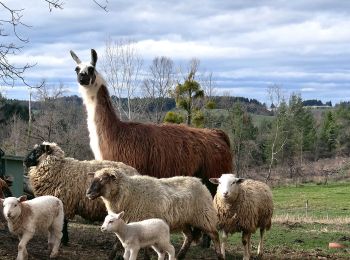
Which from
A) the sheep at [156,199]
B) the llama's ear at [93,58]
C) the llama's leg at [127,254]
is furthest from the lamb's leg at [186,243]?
the llama's ear at [93,58]

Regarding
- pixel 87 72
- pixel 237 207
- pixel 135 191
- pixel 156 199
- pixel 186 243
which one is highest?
pixel 87 72

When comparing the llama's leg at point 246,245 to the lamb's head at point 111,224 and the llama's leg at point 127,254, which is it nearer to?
the llama's leg at point 127,254

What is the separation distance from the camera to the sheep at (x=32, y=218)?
351 inches

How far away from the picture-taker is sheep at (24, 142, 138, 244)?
37.7ft

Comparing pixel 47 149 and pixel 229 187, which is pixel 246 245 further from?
pixel 47 149

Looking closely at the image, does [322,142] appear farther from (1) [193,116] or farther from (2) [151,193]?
(2) [151,193]

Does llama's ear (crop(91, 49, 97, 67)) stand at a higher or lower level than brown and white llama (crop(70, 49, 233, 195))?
higher

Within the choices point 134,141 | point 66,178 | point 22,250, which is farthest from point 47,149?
point 22,250

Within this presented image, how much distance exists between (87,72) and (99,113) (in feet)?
3.07

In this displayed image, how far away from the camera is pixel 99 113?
13.0 m

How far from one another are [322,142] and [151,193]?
281 feet

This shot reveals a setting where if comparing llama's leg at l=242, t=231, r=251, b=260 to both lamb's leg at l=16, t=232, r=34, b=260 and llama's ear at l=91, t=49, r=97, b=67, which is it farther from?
llama's ear at l=91, t=49, r=97, b=67

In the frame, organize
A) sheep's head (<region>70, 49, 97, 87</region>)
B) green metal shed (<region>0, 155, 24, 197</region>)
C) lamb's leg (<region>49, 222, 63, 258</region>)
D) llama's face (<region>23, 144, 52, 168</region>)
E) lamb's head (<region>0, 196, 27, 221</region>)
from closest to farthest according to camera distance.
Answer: lamb's head (<region>0, 196, 27, 221</region>), lamb's leg (<region>49, 222, 63, 258</region>), llama's face (<region>23, 144, 52, 168</region>), sheep's head (<region>70, 49, 97, 87</region>), green metal shed (<region>0, 155, 24, 197</region>)

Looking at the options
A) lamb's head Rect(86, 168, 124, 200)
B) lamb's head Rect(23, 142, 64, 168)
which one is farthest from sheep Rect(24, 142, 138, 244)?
lamb's head Rect(86, 168, 124, 200)
